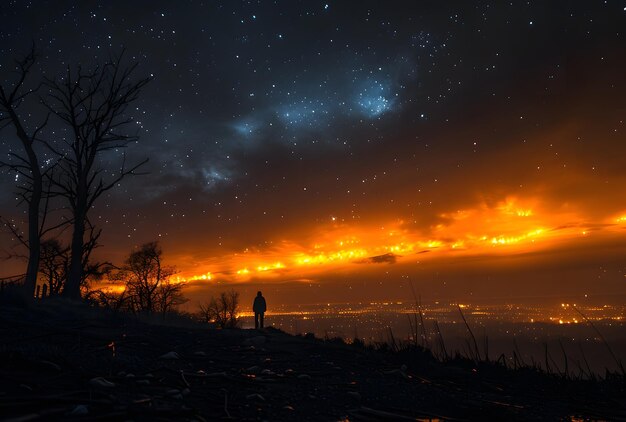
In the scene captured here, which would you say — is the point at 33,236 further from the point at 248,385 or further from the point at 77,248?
the point at 248,385

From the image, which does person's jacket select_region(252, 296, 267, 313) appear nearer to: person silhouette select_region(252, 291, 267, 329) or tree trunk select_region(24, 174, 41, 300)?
person silhouette select_region(252, 291, 267, 329)

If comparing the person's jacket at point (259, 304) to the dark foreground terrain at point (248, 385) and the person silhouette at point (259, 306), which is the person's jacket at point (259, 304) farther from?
the dark foreground terrain at point (248, 385)

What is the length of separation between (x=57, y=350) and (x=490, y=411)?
24.8 feet

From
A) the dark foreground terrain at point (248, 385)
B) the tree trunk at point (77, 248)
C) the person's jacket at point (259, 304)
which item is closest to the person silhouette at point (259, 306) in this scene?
the person's jacket at point (259, 304)

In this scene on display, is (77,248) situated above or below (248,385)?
above

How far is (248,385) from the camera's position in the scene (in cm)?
690

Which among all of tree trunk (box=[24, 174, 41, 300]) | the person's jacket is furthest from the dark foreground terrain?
tree trunk (box=[24, 174, 41, 300])

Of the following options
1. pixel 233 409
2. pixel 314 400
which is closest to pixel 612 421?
pixel 314 400

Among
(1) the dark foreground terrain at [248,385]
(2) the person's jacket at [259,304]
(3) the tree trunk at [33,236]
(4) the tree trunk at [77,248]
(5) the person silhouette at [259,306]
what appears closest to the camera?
(1) the dark foreground terrain at [248,385]

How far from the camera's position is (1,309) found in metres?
11.9

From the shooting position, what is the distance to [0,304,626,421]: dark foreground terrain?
193 inches

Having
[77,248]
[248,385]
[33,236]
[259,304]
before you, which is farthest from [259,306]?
[248,385]

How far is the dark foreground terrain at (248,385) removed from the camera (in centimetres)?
A: 491

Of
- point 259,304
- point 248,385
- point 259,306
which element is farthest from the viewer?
point 259,304
